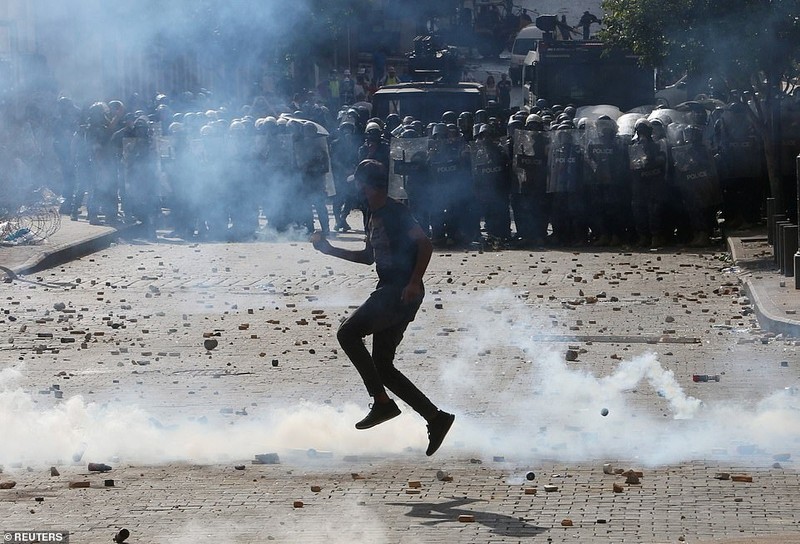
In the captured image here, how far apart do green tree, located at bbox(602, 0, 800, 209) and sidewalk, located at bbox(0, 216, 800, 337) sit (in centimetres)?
96

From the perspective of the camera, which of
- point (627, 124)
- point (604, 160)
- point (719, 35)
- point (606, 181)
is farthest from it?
point (627, 124)

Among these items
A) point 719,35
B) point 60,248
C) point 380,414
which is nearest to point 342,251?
point 380,414

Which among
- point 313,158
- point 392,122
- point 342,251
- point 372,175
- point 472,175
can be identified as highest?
point 372,175

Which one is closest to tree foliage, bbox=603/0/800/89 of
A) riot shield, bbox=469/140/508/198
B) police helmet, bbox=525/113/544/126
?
police helmet, bbox=525/113/544/126

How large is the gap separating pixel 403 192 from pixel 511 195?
146 centimetres

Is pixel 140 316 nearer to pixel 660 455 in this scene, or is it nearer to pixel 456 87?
pixel 660 455

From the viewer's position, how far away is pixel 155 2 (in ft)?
56.0

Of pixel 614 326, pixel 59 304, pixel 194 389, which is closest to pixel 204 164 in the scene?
pixel 59 304

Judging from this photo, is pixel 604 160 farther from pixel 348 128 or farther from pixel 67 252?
pixel 67 252

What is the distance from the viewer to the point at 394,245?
727 centimetres

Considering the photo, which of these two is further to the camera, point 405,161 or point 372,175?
point 405,161

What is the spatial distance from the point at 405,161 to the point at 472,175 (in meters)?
0.90

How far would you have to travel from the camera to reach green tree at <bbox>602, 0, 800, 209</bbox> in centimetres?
1703

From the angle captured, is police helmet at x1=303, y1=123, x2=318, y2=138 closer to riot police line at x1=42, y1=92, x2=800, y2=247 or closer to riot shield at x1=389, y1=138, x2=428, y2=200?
riot police line at x1=42, y1=92, x2=800, y2=247
